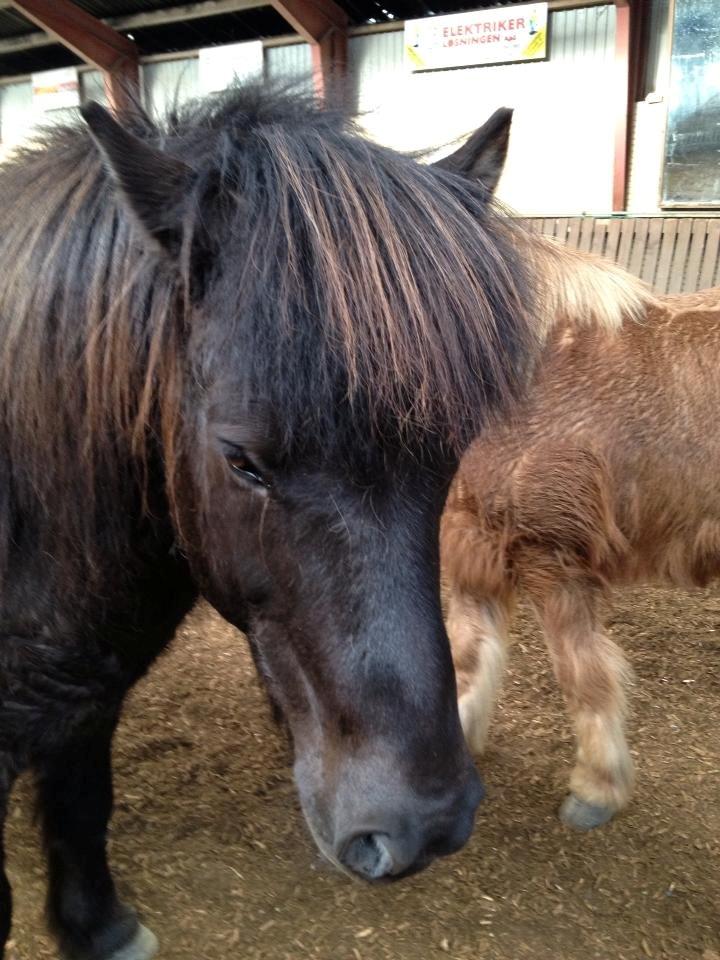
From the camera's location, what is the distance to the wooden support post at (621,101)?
282 inches

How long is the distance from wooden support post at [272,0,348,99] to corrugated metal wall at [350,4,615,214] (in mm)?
269

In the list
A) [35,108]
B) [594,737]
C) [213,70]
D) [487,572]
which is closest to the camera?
[594,737]

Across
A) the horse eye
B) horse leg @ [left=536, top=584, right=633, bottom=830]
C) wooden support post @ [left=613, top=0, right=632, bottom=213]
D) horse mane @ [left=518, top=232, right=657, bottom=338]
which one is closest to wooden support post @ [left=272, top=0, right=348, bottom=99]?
wooden support post @ [left=613, top=0, right=632, bottom=213]

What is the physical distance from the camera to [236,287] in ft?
4.02

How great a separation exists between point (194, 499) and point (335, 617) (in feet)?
1.12

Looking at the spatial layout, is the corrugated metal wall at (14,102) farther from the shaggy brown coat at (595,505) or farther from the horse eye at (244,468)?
the horse eye at (244,468)

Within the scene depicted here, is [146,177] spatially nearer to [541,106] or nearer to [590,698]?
[590,698]

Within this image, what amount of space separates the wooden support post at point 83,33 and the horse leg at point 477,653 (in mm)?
7854

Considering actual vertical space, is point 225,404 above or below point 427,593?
above

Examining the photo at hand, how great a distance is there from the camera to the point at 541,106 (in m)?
7.96

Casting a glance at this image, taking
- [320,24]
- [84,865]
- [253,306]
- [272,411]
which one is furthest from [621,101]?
[84,865]

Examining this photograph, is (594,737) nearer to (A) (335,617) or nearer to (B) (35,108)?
(A) (335,617)

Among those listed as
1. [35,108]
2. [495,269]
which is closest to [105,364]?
[495,269]

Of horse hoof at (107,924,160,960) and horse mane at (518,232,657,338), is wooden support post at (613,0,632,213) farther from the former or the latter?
horse hoof at (107,924,160,960)
